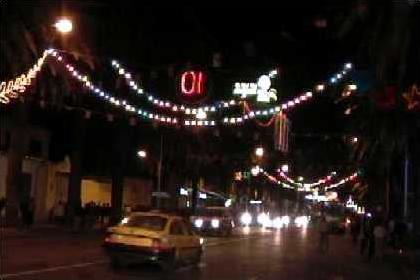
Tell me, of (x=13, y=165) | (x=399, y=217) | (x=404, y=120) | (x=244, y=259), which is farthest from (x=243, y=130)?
(x=404, y=120)

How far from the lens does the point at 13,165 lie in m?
40.9

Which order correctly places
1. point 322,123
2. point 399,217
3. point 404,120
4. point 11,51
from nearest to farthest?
1. point 11,51
2. point 404,120
3. point 399,217
4. point 322,123

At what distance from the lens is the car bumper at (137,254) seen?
812 inches

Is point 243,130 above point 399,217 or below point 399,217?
above

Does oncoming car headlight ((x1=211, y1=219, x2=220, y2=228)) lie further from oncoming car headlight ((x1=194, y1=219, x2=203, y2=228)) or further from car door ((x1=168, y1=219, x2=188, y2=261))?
car door ((x1=168, y1=219, x2=188, y2=261))

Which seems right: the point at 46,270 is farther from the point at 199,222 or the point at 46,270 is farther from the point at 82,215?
the point at 199,222

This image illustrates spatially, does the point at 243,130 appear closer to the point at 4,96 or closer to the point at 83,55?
the point at 4,96

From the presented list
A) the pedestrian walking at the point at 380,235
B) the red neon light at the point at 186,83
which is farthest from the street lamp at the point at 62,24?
the pedestrian walking at the point at 380,235

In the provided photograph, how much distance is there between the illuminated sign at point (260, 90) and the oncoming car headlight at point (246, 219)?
112 feet

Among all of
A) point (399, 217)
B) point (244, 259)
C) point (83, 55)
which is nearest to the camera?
point (83, 55)

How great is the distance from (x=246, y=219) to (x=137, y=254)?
64004mm

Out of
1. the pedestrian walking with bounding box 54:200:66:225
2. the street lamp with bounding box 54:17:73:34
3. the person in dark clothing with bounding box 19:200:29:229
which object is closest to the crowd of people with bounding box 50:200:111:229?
the pedestrian walking with bounding box 54:200:66:225

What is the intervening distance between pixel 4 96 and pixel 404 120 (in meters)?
18.8

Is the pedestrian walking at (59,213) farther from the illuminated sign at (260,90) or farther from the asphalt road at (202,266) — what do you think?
the asphalt road at (202,266)
